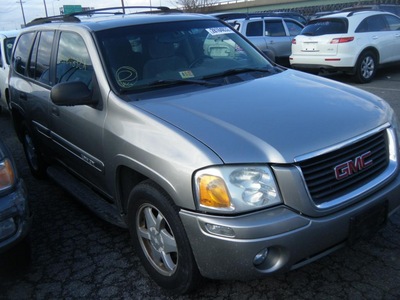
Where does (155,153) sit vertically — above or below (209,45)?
below

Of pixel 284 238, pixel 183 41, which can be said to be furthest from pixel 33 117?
pixel 284 238

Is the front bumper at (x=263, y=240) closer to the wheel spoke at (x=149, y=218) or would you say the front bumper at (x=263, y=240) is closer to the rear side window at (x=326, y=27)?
the wheel spoke at (x=149, y=218)

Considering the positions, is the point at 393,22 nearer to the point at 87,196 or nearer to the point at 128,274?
the point at 87,196

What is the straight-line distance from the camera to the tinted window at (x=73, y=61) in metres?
3.34

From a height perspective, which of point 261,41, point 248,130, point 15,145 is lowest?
point 15,145

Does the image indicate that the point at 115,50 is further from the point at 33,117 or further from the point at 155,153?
the point at 33,117

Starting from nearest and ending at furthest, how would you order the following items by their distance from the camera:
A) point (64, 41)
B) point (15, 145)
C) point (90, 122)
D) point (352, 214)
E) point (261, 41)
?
point (352, 214) → point (90, 122) → point (64, 41) → point (15, 145) → point (261, 41)

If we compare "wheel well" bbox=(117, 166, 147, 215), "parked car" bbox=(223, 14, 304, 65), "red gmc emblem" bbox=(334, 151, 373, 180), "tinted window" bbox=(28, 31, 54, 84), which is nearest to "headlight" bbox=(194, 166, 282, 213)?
"red gmc emblem" bbox=(334, 151, 373, 180)

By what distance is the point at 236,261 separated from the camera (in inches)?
86.2

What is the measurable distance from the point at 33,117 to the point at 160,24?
1.93 metres

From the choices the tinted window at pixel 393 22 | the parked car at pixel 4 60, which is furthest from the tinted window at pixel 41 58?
the tinted window at pixel 393 22

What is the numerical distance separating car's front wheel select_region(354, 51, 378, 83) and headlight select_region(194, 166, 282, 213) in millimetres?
8815

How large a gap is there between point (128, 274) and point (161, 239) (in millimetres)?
567

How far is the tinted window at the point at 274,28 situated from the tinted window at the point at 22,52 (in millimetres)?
8481
